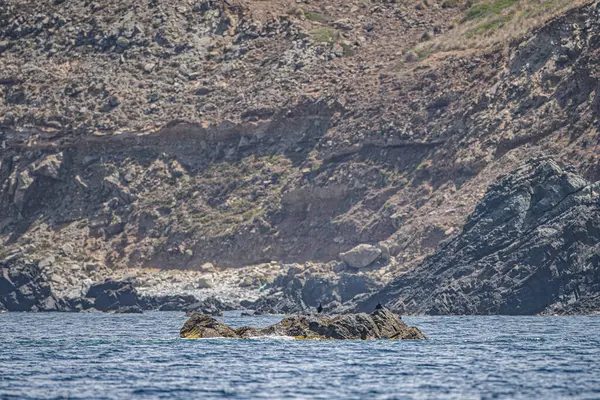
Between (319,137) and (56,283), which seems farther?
(319,137)

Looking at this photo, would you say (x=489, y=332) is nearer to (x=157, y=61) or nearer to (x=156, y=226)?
(x=156, y=226)

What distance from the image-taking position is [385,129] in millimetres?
120188

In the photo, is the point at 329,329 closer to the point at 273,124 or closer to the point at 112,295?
the point at 112,295

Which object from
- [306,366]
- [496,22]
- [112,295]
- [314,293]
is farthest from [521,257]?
[496,22]

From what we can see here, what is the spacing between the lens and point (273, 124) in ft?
420

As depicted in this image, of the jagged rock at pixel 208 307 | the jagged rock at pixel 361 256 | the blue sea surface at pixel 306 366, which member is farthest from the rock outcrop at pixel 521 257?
the blue sea surface at pixel 306 366

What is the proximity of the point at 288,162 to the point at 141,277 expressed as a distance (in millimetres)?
20386

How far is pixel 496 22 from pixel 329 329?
270 feet

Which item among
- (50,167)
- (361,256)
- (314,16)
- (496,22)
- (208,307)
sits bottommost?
(208,307)

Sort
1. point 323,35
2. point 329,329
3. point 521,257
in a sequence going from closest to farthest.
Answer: point 329,329, point 521,257, point 323,35

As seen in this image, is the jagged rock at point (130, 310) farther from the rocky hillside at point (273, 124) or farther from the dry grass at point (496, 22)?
the dry grass at point (496, 22)

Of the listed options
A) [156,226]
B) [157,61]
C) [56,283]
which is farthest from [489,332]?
[157,61]

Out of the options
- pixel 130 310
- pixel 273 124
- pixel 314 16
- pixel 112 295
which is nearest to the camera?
pixel 130 310

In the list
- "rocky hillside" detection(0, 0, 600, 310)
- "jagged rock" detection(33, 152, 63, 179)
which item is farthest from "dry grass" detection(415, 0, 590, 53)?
"jagged rock" detection(33, 152, 63, 179)
